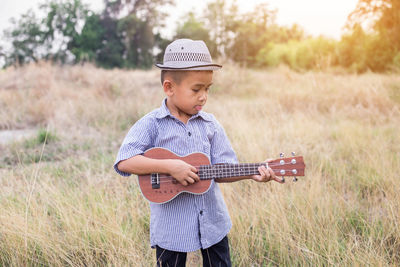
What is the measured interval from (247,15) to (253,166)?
136 ft

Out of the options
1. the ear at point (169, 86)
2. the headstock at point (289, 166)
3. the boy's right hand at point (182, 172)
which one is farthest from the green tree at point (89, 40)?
the headstock at point (289, 166)

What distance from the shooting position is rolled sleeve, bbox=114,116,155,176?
5.36ft

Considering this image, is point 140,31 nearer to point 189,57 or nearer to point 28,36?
point 28,36

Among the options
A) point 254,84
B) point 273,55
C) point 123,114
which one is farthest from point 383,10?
point 273,55

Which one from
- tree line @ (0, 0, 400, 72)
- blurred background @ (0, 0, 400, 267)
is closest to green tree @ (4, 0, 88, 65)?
tree line @ (0, 0, 400, 72)

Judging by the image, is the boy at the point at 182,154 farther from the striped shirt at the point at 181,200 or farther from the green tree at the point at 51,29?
the green tree at the point at 51,29

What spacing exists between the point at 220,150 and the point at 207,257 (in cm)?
66

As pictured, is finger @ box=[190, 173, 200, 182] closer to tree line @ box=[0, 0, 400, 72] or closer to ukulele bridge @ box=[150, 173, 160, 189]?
ukulele bridge @ box=[150, 173, 160, 189]

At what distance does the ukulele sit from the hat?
0.47 meters

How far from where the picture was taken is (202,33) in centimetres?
3816

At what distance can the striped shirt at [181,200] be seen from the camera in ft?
5.40

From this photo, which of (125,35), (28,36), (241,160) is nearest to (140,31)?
(125,35)

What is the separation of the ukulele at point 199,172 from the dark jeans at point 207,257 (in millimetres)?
337

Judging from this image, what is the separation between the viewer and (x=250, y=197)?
9.51 ft
